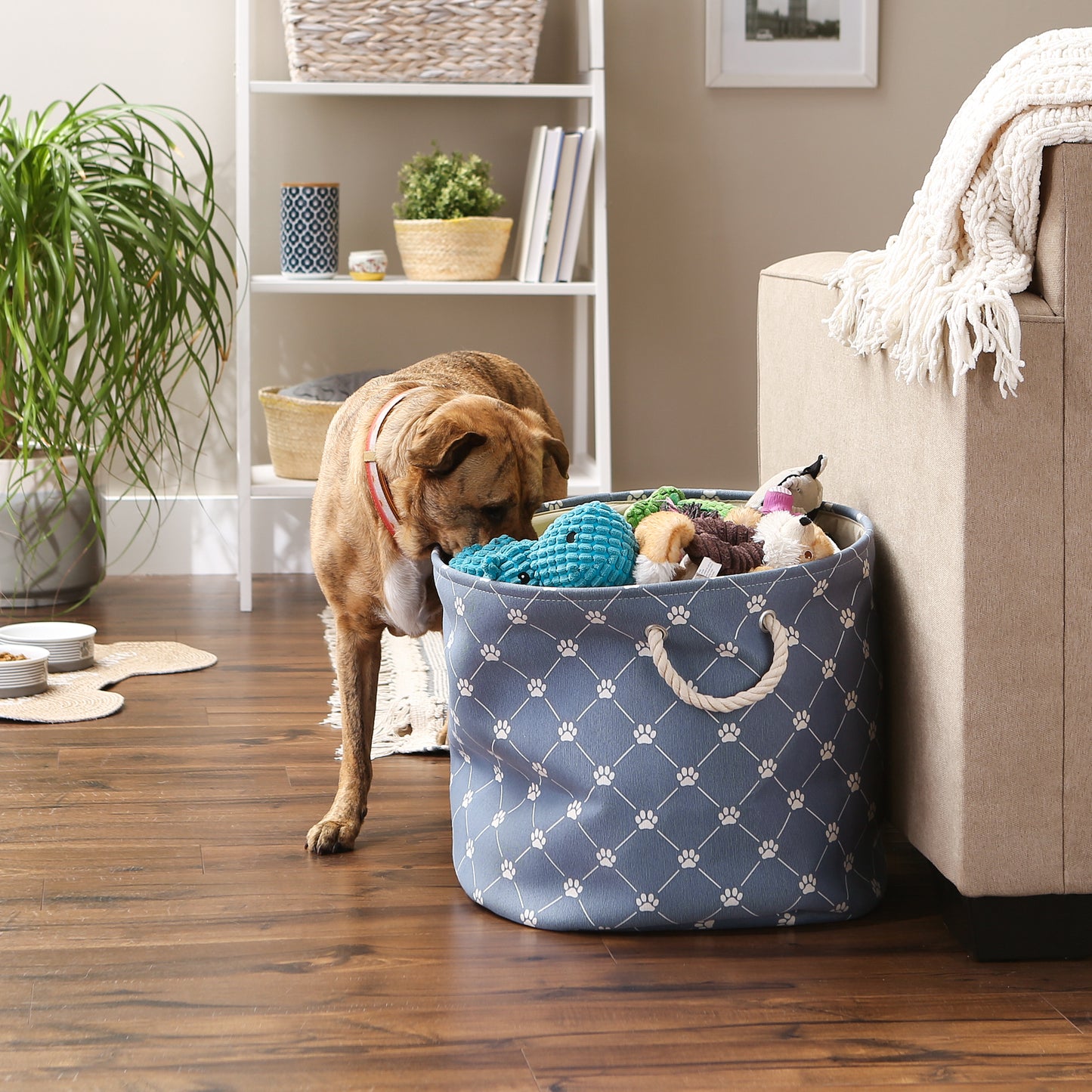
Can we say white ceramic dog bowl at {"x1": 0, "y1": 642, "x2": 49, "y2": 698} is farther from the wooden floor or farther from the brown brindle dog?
the brown brindle dog

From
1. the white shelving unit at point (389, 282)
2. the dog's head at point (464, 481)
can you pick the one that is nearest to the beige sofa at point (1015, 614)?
the dog's head at point (464, 481)

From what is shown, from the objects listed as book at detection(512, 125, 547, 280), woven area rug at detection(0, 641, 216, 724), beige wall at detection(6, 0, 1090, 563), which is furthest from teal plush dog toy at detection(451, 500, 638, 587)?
beige wall at detection(6, 0, 1090, 563)

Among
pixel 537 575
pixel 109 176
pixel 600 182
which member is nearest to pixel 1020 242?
pixel 537 575

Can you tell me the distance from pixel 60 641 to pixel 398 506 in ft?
3.44

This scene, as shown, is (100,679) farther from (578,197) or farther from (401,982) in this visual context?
(578,197)

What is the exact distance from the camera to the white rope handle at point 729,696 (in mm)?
1223

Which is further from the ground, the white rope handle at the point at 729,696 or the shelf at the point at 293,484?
the shelf at the point at 293,484

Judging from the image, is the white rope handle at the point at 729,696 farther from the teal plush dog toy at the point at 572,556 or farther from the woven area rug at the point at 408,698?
the woven area rug at the point at 408,698

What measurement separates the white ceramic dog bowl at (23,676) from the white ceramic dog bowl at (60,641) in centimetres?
10

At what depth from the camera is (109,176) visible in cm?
272

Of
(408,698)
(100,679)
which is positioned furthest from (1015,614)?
(100,679)

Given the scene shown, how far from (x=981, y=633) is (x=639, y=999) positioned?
1.50 ft

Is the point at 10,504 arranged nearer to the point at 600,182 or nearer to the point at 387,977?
the point at 600,182

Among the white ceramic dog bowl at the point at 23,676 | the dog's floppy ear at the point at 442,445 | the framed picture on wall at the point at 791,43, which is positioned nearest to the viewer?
the dog's floppy ear at the point at 442,445
